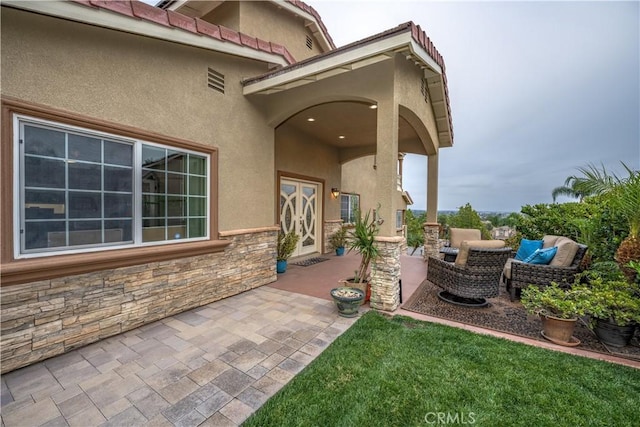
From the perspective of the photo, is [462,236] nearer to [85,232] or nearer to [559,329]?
[559,329]

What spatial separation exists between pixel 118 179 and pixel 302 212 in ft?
18.6

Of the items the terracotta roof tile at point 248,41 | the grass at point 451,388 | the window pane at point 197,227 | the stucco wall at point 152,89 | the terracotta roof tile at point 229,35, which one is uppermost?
the terracotta roof tile at point 248,41

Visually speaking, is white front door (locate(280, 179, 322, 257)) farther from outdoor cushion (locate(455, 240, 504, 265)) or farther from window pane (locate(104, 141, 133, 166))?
outdoor cushion (locate(455, 240, 504, 265))

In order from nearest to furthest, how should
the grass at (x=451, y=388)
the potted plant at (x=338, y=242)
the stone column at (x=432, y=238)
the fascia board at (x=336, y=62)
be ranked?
the grass at (x=451, y=388) → the fascia board at (x=336, y=62) → the stone column at (x=432, y=238) → the potted plant at (x=338, y=242)

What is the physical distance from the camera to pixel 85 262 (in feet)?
10.1

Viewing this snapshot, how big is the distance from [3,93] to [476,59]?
42.5 ft

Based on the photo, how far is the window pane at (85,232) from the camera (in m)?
3.15

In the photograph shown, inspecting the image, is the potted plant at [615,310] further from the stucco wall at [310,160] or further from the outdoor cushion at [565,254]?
the stucco wall at [310,160]

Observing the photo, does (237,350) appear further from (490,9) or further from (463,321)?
(490,9)

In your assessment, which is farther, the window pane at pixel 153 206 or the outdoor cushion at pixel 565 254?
the outdoor cushion at pixel 565 254

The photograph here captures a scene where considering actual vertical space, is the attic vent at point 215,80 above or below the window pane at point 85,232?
above

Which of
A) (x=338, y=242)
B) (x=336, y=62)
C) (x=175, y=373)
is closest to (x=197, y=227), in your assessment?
(x=175, y=373)

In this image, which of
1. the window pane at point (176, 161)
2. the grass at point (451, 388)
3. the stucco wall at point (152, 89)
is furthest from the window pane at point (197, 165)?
the grass at point (451, 388)

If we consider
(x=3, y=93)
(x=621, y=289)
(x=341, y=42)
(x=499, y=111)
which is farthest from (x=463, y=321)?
(x=341, y=42)
